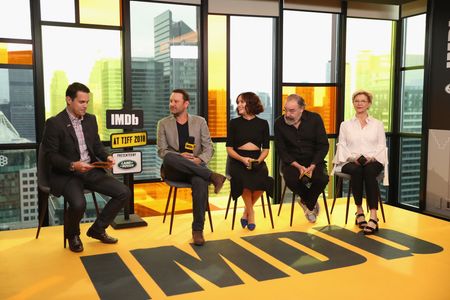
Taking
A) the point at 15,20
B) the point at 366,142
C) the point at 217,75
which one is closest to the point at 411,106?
the point at 366,142

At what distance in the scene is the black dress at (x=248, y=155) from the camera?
447 centimetres

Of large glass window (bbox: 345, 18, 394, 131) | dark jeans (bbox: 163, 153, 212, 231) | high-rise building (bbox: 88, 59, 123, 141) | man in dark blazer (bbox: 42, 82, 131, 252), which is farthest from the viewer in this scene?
large glass window (bbox: 345, 18, 394, 131)

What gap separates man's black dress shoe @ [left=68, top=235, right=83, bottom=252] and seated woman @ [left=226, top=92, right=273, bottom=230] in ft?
4.78

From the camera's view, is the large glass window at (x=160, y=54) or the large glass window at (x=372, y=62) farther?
the large glass window at (x=372, y=62)

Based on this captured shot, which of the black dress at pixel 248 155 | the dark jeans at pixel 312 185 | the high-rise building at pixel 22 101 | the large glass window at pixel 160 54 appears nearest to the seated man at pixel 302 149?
the dark jeans at pixel 312 185

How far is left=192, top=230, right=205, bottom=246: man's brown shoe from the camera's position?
4023 mm

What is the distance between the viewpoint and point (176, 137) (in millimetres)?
4422

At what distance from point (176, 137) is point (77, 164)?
1002 mm

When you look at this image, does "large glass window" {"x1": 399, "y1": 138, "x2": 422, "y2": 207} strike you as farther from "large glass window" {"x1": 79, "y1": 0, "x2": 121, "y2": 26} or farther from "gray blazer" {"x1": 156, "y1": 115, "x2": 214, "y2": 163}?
"large glass window" {"x1": 79, "y1": 0, "x2": 121, "y2": 26}

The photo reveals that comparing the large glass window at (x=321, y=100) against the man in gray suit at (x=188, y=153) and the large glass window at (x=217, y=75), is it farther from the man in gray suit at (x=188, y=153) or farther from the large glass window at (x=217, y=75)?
the man in gray suit at (x=188, y=153)

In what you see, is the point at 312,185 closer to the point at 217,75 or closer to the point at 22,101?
the point at 217,75

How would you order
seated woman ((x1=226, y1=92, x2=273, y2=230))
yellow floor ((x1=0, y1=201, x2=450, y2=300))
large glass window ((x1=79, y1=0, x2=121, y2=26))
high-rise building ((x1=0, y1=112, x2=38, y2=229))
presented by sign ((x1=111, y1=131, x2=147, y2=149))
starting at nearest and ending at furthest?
yellow floor ((x1=0, y1=201, x2=450, y2=300)), presented by sign ((x1=111, y1=131, x2=147, y2=149)), seated woman ((x1=226, y1=92, x2=273, y2=230)), high-rise building ((x1=0, y1=112, x2=38, y2=229)), large glass window ((x1=79, y1=0, x2=121, y2=26))

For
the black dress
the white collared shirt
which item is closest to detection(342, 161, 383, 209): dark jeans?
the black dress

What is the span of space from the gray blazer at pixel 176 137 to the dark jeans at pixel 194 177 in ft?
0.54
